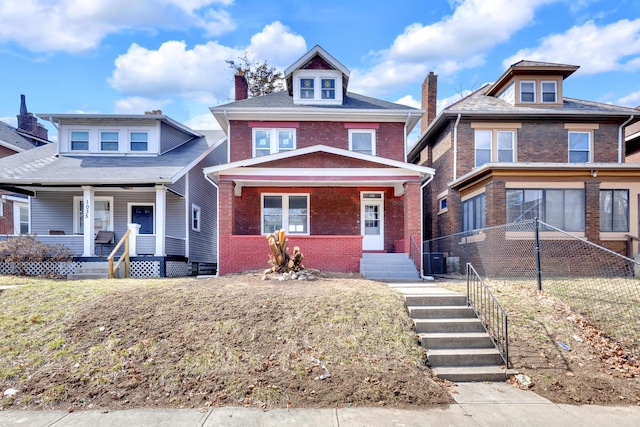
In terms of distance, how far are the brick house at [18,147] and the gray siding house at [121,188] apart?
3.68 meters

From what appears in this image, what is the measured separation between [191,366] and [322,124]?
12.1 m

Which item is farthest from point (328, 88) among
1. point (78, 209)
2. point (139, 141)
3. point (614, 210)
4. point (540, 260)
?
point (614, 210)

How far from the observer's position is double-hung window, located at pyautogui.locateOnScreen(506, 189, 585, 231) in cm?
1357

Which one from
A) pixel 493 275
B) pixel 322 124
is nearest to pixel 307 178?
pixel 322 124

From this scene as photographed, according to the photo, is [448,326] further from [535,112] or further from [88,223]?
[535,112]

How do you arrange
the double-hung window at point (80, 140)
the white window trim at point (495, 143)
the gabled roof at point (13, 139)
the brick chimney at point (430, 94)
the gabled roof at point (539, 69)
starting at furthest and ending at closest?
the gabled roof at point (13, 139)
the brick chimney at point (430, 94)
the gabled roof at point (539, 69)
the double-hung window at point (80, 140)
the white window trim at point (495, 143)

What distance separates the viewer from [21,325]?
698 centimetres

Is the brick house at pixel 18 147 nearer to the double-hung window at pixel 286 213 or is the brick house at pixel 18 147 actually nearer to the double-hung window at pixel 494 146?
the double-hung window at pixel 286 213

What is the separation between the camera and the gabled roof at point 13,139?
21.0 meters

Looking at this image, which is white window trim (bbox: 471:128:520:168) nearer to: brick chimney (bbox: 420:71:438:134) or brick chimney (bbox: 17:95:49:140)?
brick chimney (bbox: 420:71:438:134)

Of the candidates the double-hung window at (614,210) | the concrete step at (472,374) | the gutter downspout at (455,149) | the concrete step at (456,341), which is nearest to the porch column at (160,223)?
the concrete step at (456,341)

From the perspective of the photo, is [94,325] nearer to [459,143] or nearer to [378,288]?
[378,288]

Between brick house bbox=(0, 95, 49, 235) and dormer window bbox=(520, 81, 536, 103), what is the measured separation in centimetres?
2333

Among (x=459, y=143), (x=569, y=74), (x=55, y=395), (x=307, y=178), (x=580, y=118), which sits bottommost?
(x=55, y=395)
